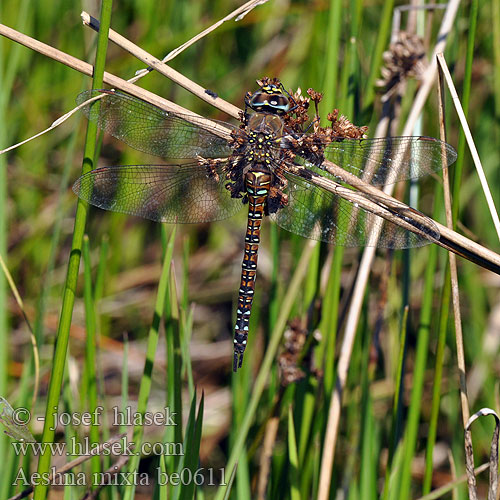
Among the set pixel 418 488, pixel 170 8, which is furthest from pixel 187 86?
pixel 418 488

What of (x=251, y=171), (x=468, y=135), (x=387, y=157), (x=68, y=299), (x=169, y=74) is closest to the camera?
(x=68, y=299)

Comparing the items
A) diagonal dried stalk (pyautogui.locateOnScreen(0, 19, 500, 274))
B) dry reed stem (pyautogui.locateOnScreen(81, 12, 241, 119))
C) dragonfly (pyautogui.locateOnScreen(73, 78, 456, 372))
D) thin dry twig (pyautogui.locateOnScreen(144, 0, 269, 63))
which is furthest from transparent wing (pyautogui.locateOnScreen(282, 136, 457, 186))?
thin dry twig (pyautogui.locateOnScreen(144, 0, 269, 63))

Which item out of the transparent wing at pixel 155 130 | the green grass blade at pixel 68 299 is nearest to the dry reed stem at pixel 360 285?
the transparent wing at pixel 155 130

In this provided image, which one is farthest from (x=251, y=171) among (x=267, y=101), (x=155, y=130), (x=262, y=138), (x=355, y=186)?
(x=355, y=186)

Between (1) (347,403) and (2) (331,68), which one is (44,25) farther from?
(1) (347,403)

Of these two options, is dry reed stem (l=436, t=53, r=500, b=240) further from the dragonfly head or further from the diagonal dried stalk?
the dragonfly head

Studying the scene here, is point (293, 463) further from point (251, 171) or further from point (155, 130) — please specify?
point (155, 130)

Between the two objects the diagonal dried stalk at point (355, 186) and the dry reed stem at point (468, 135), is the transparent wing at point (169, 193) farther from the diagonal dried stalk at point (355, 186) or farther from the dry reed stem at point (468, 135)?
the dry reed stem at point (468, 135)
